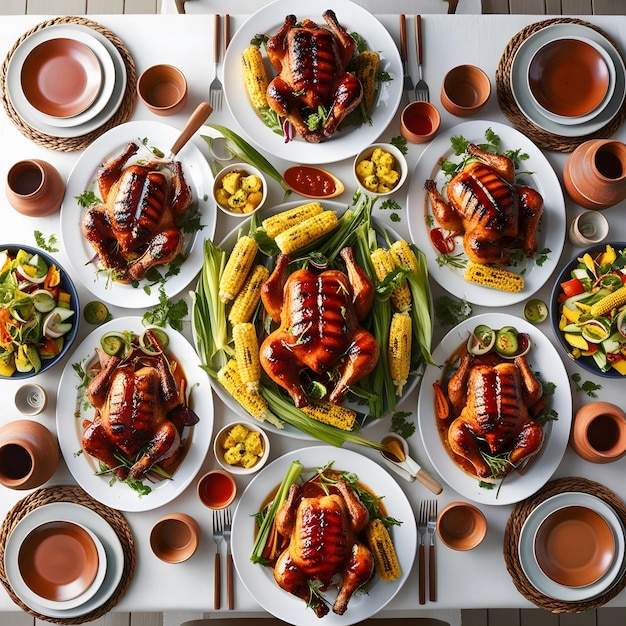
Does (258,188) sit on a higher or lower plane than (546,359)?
higher

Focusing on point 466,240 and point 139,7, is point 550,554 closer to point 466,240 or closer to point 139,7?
point 466,240

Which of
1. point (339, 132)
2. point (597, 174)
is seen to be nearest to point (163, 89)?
point (339, 132)

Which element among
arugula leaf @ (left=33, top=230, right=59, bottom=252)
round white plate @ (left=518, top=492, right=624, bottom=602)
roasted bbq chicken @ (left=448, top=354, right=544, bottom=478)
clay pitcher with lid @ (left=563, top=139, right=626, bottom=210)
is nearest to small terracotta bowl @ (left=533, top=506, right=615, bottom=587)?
round white plate @ (left=518, top=492, right=624, bottom=602)

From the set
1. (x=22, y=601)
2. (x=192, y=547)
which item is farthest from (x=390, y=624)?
(x=22, y=601)

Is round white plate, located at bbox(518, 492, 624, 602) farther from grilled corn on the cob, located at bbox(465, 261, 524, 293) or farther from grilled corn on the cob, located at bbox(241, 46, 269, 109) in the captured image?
grilled corn on the cob, located at bbox(241, 46, 269, 109)

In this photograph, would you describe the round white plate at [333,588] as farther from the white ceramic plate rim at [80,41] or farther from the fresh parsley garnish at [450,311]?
the white ceramic plate rim at [80,41]

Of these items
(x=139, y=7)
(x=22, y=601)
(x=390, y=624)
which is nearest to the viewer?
(x=22, y=601)

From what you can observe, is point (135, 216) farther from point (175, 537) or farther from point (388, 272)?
point (175, 537)
